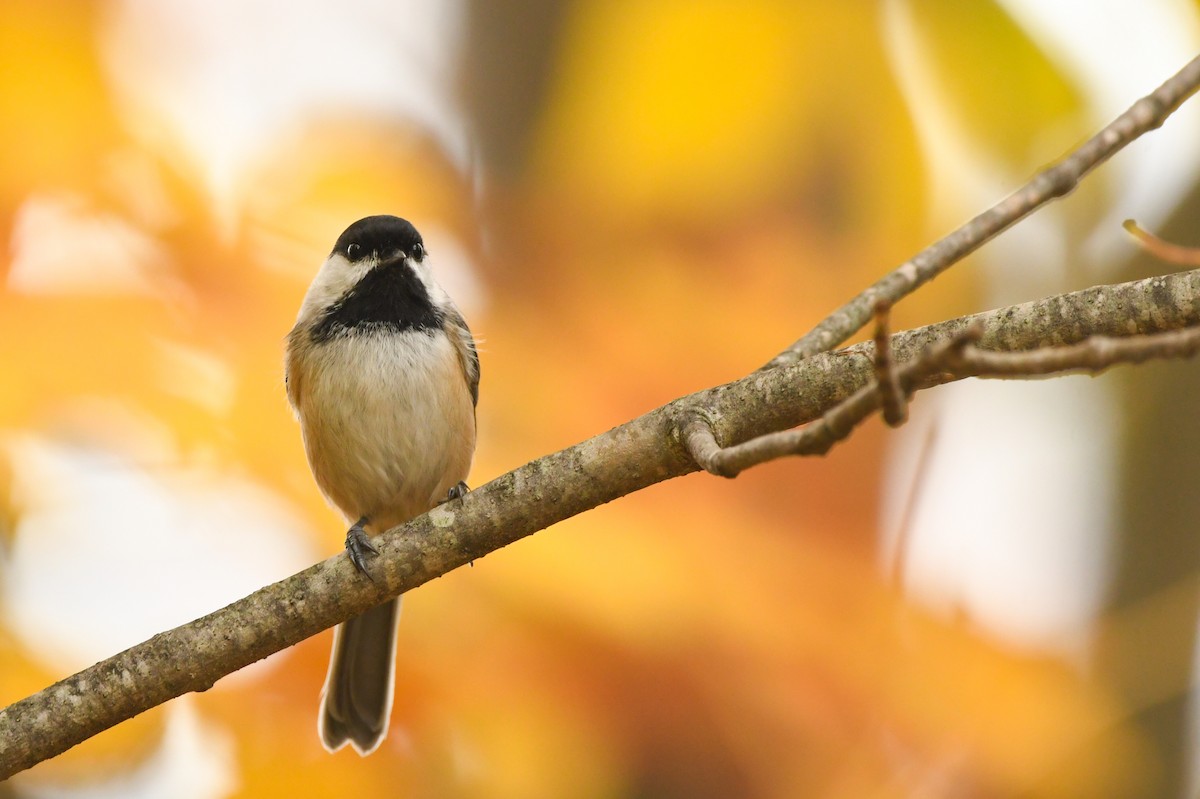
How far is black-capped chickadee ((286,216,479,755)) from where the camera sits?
266cm

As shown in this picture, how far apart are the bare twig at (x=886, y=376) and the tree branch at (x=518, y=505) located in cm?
52

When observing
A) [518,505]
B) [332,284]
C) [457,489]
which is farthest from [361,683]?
[518,505]

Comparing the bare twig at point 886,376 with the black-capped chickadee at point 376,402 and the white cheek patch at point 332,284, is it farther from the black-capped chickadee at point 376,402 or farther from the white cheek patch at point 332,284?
the white cheek patch at point 332,284

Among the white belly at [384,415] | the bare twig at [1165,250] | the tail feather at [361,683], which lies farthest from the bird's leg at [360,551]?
the bare twig at [1165,250]

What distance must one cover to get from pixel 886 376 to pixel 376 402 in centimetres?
176

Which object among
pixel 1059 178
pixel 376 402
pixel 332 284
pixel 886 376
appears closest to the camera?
pixel 886 376

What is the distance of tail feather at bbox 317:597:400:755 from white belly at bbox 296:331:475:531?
41cm

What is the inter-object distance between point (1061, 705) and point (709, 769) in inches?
41.5

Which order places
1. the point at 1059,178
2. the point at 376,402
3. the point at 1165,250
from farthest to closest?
the point at 376,402, the point at 1165,250, the point at 1059,178

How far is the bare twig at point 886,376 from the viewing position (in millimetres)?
1079

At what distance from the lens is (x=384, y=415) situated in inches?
104

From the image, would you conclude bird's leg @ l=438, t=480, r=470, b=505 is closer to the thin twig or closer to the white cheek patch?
the white cheek patch

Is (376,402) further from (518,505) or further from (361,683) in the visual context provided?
(518,505)

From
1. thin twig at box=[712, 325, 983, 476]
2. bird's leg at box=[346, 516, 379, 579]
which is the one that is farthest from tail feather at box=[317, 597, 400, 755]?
thin twig at box=[712, 325, 983, 476]
